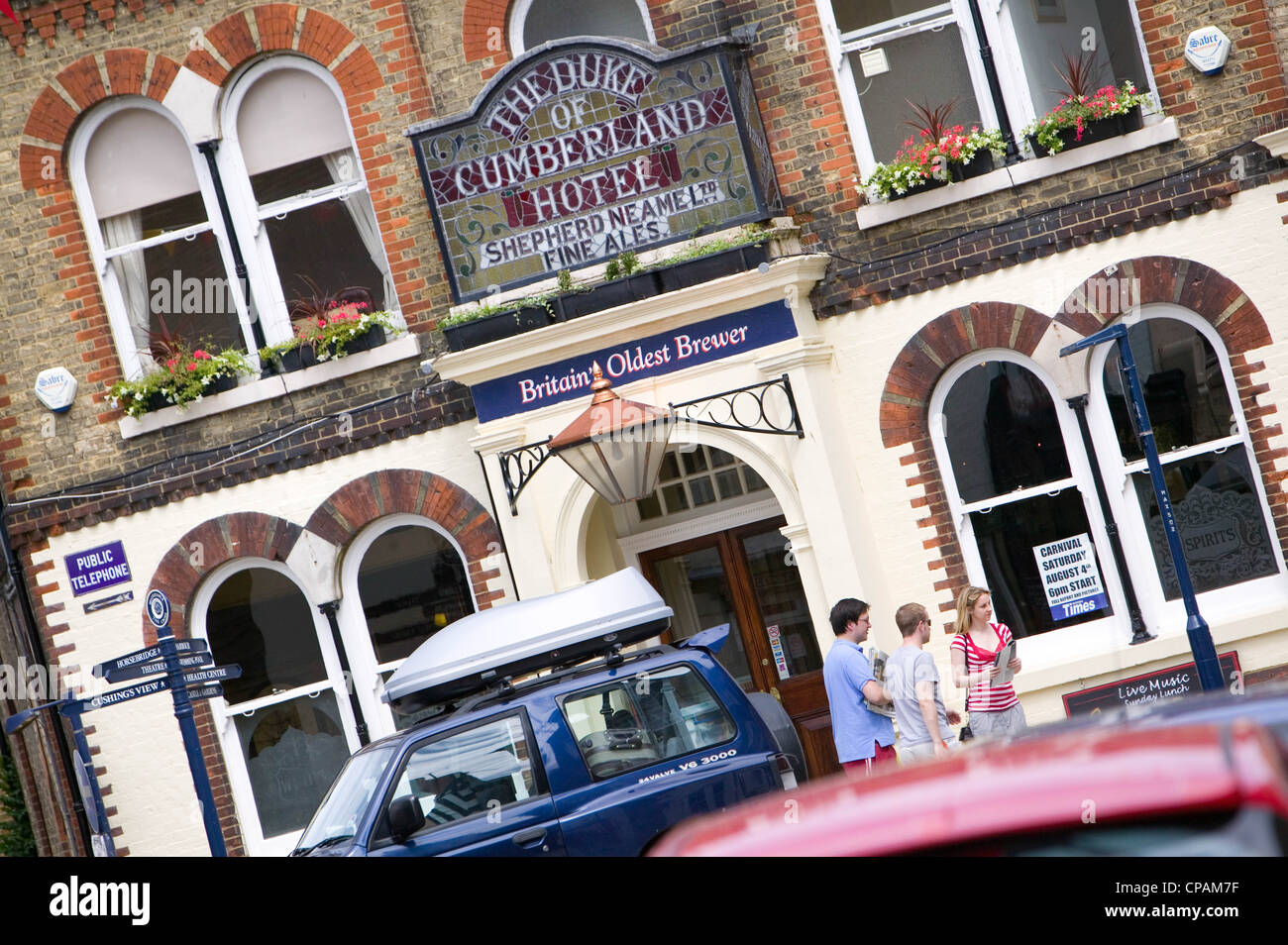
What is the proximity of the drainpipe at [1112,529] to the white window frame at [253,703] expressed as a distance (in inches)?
254

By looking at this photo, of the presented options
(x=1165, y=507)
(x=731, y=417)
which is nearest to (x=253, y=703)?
(x=731, y=417)

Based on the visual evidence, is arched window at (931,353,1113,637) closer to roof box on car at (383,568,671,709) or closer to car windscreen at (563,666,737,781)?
roof box on car at (383,568,671,709)

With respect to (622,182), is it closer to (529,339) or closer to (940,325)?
(529,339)

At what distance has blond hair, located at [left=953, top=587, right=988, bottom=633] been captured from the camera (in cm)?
806

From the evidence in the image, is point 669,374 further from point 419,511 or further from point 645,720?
point 645,720

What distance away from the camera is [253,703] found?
12234mm

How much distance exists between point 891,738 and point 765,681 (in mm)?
3717

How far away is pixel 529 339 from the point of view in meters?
10.9

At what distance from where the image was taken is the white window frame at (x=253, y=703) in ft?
39.7

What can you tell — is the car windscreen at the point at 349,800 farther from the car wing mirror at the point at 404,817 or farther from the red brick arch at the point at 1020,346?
the red brick arch at the point at 1020,346

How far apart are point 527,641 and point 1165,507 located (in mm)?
4703
